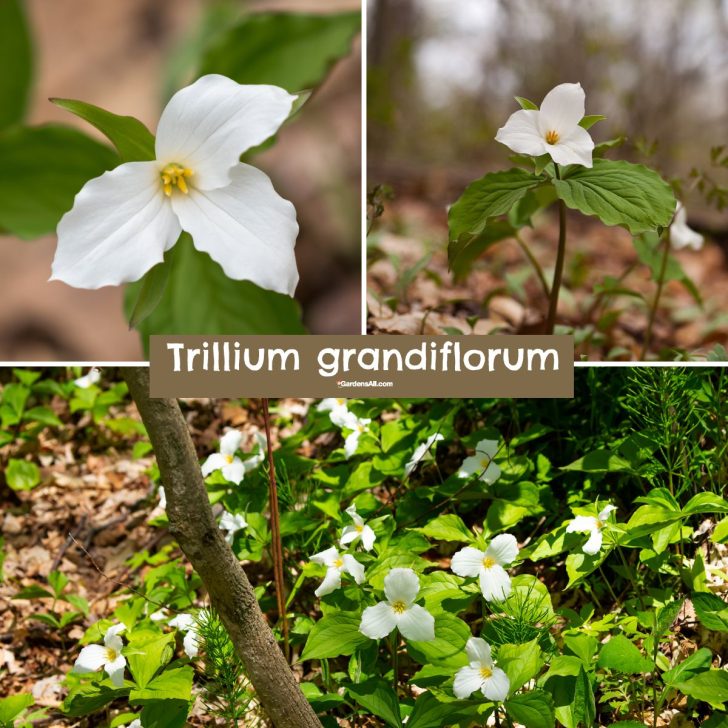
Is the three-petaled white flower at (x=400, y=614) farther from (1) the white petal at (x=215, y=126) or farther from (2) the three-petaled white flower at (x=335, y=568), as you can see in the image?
(1) the white petal at (x=215, y=126)

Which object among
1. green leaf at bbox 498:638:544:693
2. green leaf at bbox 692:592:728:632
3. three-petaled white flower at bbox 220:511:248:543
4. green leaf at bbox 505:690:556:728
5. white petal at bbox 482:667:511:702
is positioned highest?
three-petaled white flower at bbox 220:511:248:543

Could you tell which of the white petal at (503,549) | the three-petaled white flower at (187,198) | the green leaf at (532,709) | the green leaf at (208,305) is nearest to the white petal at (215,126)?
the three-petaled white flower at (187,198)

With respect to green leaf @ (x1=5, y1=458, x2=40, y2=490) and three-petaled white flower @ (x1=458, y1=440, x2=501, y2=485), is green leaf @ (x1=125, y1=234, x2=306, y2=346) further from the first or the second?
green leaf @ (x1=5, y1=458, x2=40, y2=490)

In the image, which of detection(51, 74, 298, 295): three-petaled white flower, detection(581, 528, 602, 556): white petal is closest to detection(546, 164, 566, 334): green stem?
detection(581, 528, 602, 556): white petal

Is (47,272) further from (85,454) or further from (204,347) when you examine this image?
(85,454)

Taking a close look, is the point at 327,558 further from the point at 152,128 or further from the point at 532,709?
the point at 152,128

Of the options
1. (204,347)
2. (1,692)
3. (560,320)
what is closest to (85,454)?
(1,692)

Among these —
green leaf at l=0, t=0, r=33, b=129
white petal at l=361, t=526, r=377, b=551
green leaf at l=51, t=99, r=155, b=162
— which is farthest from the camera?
white petal at l=361, t=526, r=377, b=551
